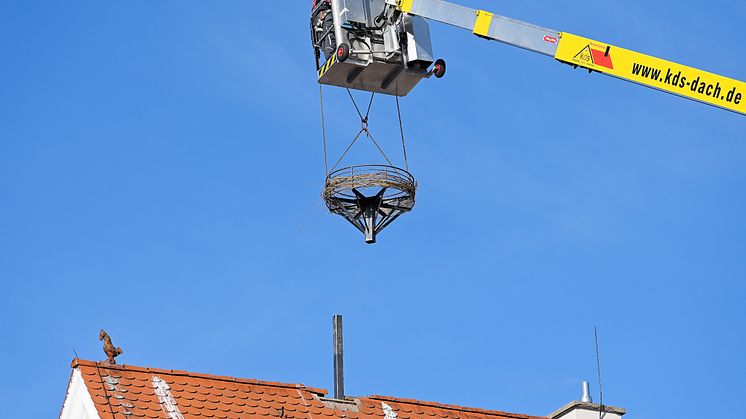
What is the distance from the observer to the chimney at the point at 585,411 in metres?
27.4

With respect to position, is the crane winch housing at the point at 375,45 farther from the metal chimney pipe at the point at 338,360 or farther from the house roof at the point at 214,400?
the house roof at the point at 214,400

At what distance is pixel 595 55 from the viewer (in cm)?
2731

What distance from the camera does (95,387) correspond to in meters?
23.1

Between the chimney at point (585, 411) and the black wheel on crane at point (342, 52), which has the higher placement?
the black wheel on crane at point (342, 52)

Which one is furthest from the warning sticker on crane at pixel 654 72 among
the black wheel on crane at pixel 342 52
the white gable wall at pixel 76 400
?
the white gable wall at pixel 76 400

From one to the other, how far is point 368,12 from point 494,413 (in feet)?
26.7

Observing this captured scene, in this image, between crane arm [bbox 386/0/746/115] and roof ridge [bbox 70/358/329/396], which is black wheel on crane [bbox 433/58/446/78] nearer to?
crane arm [bbox 386/0/746/115]

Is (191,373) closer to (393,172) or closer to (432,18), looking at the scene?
(393,172)

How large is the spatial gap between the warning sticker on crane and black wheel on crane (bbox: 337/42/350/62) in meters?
3.98

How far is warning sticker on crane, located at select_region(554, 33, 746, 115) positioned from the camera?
25.7 m

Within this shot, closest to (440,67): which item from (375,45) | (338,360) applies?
(375,45)

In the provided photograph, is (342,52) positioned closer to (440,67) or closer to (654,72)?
(440,67)

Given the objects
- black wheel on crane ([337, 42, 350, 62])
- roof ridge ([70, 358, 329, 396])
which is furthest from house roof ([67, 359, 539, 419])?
black wheel on crane ([337, 42, 350, 62])

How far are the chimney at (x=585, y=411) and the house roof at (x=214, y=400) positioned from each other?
5.94 ft
